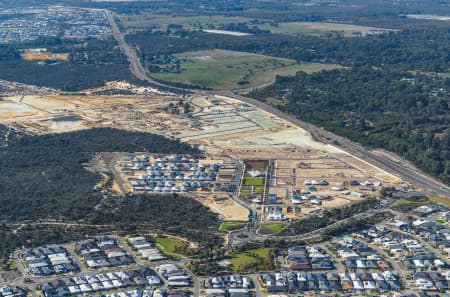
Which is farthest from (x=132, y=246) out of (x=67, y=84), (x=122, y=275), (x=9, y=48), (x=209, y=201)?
(x=9, y=48)

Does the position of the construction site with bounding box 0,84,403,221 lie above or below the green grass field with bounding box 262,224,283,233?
below

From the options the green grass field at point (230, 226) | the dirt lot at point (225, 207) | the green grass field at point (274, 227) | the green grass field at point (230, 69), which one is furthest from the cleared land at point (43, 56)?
the green grass field at point (274, 227)

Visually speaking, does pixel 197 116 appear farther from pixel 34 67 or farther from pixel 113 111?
pixel 34 67

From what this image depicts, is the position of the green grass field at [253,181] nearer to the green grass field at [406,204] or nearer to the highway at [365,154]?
the green grass field at [406,204]

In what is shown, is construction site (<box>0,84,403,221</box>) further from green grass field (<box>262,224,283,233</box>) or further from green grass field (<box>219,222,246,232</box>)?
green grass field (<box>219,222,246,232</box>)

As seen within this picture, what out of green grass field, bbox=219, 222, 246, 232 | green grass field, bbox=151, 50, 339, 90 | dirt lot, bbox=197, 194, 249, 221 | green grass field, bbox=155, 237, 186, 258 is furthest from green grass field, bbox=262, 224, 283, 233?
green grass field, bbox=151, 50, 339, 90

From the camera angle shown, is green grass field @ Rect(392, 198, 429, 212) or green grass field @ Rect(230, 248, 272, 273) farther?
green grass field @ Rect(392, 198, 429, 212)

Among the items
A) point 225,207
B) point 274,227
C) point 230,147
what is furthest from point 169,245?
point 230,147
